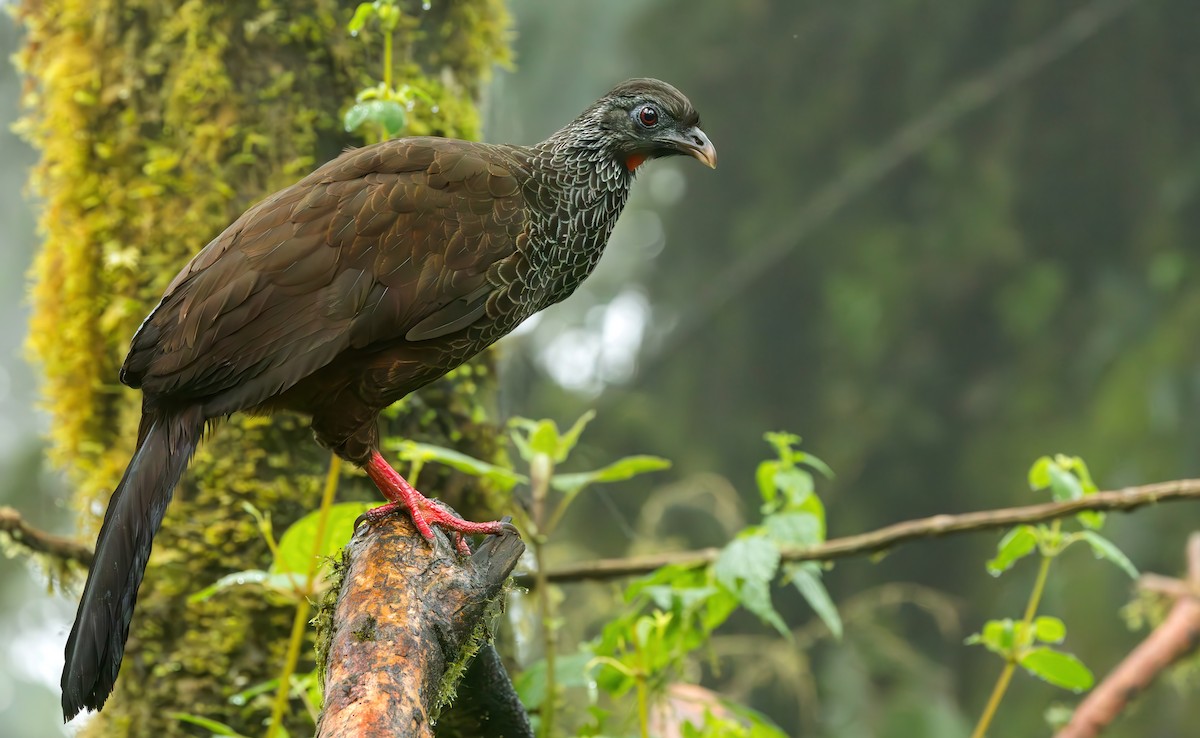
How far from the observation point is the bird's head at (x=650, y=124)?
2.65 m

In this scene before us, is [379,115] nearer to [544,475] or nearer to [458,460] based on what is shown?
[458,460]

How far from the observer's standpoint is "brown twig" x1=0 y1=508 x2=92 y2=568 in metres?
2.71

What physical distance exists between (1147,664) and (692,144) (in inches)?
98.0

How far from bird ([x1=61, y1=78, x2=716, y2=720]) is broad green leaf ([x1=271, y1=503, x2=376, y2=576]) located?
176 mm

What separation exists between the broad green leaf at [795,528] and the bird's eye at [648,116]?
1.04 meters

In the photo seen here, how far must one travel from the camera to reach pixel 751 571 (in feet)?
8.30

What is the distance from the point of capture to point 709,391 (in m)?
6.54

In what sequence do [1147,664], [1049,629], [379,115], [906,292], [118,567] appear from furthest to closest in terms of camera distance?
[906,292] → [1147,664] → [1049,629] → [379,115] → [118,567]

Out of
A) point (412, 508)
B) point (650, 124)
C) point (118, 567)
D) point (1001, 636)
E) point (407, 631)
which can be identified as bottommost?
point (407, 631)

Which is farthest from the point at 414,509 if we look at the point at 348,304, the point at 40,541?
the point at 40,541

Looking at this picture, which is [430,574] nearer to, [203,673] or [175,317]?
[175,317]

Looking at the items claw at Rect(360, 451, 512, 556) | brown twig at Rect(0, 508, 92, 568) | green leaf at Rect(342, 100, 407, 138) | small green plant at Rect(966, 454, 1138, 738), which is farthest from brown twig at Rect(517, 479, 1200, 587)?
green leaf at Rect(342, 100, 407, 138)

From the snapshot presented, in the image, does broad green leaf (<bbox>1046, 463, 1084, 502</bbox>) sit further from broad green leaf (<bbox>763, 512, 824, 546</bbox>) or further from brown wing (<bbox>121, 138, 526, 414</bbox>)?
brown wing (<bbox>121, 138, 526, 414</bbox>)

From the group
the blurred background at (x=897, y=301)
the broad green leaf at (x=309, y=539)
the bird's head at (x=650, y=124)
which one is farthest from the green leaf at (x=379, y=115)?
→ the blurred background at (x=897, y=301)
